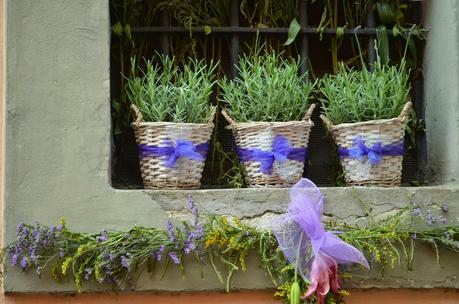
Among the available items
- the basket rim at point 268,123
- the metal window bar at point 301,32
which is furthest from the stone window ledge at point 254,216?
the metal window bar at point 301,32

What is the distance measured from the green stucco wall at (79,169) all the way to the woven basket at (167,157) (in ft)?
0.21

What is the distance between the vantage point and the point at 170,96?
2.40m

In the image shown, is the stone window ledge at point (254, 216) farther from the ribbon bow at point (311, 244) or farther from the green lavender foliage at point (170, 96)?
the green lavender foliage at point (170, 96)

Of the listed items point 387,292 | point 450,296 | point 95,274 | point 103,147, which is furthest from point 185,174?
point 450,296

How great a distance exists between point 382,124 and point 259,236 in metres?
0.55

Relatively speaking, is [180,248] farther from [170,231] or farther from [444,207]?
[444,207]

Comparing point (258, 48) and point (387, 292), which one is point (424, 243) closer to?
point (387, 292)

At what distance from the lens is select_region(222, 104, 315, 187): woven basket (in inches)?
92.5

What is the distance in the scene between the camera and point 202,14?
8.86 feet

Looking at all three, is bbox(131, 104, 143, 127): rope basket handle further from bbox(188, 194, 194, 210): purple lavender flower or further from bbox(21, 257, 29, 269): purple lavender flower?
bbox(21, 257, 29, 269): purple lavender flower

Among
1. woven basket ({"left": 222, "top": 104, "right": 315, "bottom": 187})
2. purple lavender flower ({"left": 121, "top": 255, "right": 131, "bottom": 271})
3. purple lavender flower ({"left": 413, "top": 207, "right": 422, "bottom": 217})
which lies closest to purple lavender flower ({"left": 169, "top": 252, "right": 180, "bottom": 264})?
purple lavender flower ({"left": 121, "top": 255, "right": 131, "bottom": 271})

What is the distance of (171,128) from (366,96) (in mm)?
654

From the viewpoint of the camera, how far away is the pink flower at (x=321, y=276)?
2.21m

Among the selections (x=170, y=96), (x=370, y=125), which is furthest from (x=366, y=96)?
(x=170, y=96)
